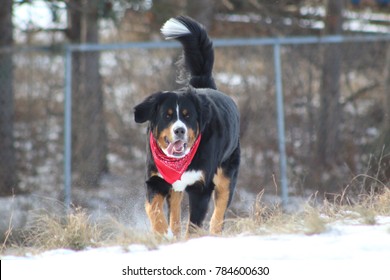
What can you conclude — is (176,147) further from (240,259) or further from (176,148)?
(240,259)

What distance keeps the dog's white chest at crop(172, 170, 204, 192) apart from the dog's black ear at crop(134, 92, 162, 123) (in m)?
0.48

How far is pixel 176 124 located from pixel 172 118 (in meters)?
0.08

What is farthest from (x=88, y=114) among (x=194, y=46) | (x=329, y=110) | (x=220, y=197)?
(x=220, y=197)

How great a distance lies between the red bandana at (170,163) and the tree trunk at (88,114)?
169 inches

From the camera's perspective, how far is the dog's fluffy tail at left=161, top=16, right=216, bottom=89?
6367 mm

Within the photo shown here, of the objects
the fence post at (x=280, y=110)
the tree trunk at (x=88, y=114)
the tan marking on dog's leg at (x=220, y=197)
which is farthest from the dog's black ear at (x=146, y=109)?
the tree trunk at (x=88, y=114)

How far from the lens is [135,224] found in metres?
6.29

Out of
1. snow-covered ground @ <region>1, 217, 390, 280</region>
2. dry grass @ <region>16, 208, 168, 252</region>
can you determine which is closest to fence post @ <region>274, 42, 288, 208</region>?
dry grass @ <region>16, 208, 168, 252</region>

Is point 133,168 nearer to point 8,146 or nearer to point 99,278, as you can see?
point 8,146

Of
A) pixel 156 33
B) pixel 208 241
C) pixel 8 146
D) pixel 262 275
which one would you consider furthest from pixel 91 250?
pixel 156 33

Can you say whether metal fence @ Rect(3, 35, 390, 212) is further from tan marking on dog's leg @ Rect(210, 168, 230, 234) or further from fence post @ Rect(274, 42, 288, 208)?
tan marking on dog's leg @ Rect(210, 168, 230, 234)

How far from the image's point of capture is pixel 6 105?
10.3 meters

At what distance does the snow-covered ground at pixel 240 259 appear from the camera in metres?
4.02

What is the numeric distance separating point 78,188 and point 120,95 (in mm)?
1955
